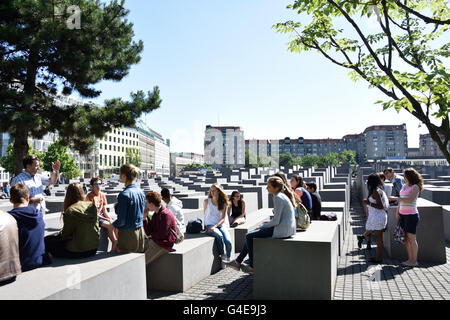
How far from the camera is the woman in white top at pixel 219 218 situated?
6.82m

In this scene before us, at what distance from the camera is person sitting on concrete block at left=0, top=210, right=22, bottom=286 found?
131 inches

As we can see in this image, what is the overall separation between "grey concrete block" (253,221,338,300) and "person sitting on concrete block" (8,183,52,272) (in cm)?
279

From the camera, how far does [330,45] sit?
537 centimetres

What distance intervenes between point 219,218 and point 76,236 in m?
3.03

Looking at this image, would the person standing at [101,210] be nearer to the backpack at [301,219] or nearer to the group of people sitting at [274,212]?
the group of people sitting at [274,212]

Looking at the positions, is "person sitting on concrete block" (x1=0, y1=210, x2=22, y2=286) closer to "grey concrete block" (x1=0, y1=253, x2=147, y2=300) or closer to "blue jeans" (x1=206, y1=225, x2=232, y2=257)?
Answer: "grey concrete block" (x1=0, y1=253, x2=147, y2=300)

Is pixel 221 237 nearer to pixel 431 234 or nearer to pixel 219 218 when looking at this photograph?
pixel 219 218

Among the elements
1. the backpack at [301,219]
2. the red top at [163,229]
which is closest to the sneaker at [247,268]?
the backpack at [301,219]

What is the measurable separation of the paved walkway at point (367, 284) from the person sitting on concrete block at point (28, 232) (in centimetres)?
195

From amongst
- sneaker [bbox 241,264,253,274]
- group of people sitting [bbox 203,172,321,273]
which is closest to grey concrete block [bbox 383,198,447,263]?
group of people sitting [bbox 203,172,321,273]

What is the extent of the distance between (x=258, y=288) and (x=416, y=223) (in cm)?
346
